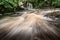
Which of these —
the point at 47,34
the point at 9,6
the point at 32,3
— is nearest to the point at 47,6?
the point at 32,3

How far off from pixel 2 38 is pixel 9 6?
4.01m

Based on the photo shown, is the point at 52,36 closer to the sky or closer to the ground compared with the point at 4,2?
closer to the ground

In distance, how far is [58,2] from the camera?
9.02 metres

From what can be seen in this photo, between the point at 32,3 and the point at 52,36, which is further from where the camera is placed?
the point at 32,3

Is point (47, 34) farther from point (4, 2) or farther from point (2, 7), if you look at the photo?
point (2, 7)

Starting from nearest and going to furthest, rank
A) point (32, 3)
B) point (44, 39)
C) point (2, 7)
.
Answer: point (44, 39) < point (2, 7) < point (32, 3)

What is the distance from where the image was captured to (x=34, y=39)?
11.0 ft

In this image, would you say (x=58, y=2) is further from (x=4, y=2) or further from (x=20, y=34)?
(x=20, y=34)

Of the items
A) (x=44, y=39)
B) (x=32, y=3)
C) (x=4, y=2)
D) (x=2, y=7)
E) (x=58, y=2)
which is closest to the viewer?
(x=44, y=39)

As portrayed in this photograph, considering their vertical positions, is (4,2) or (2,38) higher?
(4,2)

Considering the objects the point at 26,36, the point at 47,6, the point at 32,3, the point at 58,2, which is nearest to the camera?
the point at 26,36

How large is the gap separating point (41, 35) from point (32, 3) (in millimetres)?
8178

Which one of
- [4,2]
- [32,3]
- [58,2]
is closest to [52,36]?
[4,2]

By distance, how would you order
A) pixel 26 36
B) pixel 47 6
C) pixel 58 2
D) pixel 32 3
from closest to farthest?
pixel 26 36, pixel 58 2, pixel 47 6, pixel 32 3
